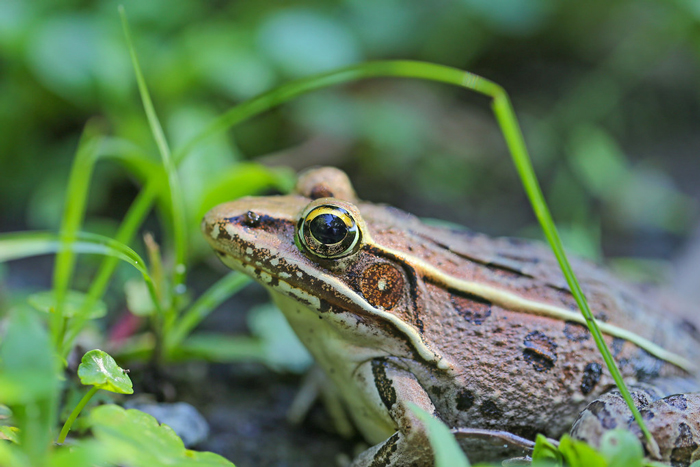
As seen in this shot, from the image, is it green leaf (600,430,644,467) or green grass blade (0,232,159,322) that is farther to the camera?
green grass blade (0,232,159,322)

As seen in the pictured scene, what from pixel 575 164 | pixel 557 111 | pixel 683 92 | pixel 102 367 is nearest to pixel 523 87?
pixel 557 111

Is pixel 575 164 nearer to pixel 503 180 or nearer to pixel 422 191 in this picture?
pixel 503 180

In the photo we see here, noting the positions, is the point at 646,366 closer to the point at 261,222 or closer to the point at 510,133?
the point at 510,133

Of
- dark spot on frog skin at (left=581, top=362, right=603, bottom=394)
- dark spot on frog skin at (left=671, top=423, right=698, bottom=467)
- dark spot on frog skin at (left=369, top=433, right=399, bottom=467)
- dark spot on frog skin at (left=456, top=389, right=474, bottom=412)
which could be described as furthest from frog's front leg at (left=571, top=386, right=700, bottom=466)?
dark spot on frog skin at (left=369, top=433, right=399, bottom=467)

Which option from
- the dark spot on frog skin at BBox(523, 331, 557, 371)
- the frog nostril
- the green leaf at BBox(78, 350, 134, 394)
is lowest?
the green leaf at BBox(78, 350, 134, 394)

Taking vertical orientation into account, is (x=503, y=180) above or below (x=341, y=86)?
below

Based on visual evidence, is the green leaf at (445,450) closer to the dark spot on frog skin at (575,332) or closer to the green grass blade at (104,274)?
the dark spot on frog skin at (575,332)

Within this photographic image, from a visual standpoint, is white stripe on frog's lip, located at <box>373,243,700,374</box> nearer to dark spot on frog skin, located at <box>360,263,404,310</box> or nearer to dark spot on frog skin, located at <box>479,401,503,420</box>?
dark spot on frog skin, located at <box>360,263,404,310</box>
